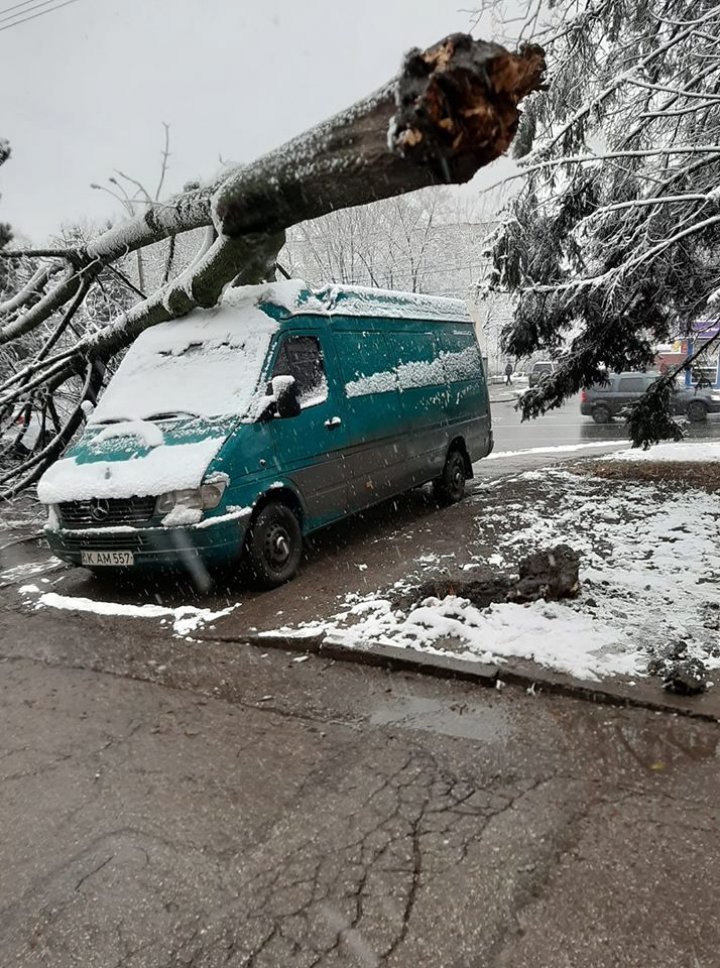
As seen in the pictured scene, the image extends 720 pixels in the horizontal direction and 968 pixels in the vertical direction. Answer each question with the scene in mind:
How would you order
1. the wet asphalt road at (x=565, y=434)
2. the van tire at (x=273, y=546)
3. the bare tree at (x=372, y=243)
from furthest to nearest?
the bare tree at (x=372, y=243) < the wet asphalt road at (x=565, y=434) < the van tire at (x=273, y=546)

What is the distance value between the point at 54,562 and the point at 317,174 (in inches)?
214

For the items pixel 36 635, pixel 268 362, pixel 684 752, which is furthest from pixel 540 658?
pixel 36 635

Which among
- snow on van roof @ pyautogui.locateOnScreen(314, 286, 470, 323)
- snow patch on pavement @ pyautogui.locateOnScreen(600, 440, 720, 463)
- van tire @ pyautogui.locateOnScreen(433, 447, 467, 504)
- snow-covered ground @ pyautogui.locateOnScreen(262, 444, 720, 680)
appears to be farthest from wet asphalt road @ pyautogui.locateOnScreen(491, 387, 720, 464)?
snow-covered ground @ pyautogui.locateOnScreen(262, 444, 720, 680)

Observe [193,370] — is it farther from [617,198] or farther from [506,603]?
[617,198]

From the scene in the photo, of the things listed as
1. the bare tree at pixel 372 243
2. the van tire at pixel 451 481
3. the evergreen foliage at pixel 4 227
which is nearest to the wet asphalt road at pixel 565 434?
the van tire at pixel 451 481

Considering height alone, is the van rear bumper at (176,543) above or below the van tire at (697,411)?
above

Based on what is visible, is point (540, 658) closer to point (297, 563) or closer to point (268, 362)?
point (297, 563)

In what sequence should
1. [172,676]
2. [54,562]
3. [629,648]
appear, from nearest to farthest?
1. [629,648]
2. [172,676]
3. [54,562]

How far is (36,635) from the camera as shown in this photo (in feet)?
16.6

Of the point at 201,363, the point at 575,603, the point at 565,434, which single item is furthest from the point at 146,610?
the point at 565,434

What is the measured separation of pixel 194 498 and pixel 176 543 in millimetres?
376

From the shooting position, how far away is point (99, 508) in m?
5.20

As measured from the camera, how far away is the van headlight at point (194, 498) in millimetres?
4906

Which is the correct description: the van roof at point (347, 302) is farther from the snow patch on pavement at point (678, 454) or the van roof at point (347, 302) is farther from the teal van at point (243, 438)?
the snow patch on pavement at point (678, 454)
